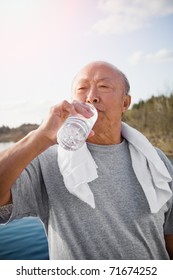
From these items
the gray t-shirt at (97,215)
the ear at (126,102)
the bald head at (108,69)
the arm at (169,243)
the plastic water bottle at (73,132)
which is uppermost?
the bald head at (108,69)

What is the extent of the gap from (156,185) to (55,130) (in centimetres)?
37

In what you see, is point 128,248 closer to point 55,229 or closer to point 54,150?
point 55,229

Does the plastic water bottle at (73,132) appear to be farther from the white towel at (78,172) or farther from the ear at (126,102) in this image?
the ear at (126,102)

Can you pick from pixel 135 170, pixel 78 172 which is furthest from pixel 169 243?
pixel 78 172

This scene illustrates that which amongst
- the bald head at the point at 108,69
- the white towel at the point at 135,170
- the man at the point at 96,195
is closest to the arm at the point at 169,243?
the man at the point at 96,195

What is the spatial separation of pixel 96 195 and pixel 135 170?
0.46 feet

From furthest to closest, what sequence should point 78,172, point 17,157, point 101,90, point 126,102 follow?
point 126,102 < point 101,90 < point 78,172 < point 17,157

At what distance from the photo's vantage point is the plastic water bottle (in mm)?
632

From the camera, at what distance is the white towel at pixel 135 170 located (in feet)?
2.50

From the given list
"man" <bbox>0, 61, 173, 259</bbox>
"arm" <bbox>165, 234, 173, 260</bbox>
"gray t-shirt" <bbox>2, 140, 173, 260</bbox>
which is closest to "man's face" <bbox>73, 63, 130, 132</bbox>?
"man" <bbox>0, 61, 173, 259</bbox>

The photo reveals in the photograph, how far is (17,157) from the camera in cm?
61

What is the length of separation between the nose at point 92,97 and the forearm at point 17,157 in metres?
0.26

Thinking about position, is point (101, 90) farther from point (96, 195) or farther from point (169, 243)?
point (169, 243)
